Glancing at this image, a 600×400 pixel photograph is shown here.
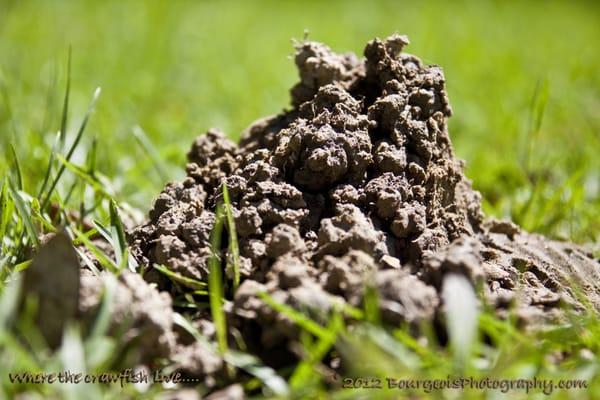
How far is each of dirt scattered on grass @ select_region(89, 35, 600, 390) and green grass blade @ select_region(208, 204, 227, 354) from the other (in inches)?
1.0

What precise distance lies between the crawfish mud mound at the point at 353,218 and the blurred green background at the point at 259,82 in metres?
0.71

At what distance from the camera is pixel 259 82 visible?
518 cm

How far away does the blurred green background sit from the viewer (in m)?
3.11

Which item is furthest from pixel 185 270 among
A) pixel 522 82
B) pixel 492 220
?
pixel 522 82

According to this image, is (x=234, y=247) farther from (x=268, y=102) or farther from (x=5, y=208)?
(x=268, y=102)

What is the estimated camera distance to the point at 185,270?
1.73 metres

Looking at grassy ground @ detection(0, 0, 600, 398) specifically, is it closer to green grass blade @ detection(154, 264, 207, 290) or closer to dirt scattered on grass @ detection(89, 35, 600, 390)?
dirt scattered on grass @ detection(89, 35, 600, 390)

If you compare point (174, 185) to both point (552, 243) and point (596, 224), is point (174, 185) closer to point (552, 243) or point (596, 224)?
point (552, 243)

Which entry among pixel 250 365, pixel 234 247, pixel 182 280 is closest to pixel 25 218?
pixel 182 280

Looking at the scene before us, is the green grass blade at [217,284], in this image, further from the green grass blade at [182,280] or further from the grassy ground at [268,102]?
Result: the grassy ground at [268,102]

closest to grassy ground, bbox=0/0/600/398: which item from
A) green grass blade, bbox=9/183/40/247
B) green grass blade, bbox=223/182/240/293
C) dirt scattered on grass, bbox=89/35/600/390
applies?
green grass blade, bbox=9/183/40/247

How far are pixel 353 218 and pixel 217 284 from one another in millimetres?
390

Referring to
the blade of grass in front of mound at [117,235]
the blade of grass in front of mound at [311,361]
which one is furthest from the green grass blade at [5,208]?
the blade of grass in front of mound at [311,361]

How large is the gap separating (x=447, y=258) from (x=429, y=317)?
6.0 inches
